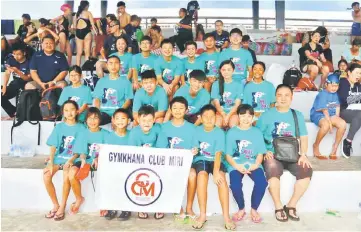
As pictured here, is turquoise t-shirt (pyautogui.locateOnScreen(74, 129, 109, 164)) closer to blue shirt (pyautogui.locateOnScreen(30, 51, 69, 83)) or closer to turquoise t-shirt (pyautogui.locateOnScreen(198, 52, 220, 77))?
blue shirt (pyautogui.locateOnScreen(30, 51, 69, 83))

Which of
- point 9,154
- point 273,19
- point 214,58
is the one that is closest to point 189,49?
point 214,58

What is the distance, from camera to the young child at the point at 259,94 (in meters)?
4.67

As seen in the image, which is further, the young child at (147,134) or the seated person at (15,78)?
the seated person at (15,78)

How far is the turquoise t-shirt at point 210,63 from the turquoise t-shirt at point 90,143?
183 centimetres

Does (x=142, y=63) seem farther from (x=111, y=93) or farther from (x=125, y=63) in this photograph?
(x=111, y=93)

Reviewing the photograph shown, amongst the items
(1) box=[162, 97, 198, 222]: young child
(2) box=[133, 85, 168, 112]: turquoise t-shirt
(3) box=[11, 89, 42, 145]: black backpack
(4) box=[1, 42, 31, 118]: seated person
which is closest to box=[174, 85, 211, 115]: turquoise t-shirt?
(2) box=[133, 85, 168, 112]: turquoise t-shirt

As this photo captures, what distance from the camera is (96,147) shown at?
3934 mm

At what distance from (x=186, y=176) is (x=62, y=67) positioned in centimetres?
253

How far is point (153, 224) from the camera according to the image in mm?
3703

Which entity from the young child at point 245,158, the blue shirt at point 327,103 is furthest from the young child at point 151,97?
the blue shirt at point 327,103

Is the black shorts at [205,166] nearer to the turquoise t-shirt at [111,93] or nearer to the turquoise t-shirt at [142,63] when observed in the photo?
the turquoise t-shirt at [111,93]

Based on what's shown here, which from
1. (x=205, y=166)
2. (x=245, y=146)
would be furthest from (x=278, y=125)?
(x=205, y=166)

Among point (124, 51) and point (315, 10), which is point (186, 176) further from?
point (315, 10)

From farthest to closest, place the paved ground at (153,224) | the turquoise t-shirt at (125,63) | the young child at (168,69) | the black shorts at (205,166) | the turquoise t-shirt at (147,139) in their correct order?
the turquoise t-shirt at (125,63)
the young child at (168,69)
the turquoise t-shirt at (147,139)
the black shorts at (205,166)
the paved ground at (153,224)
